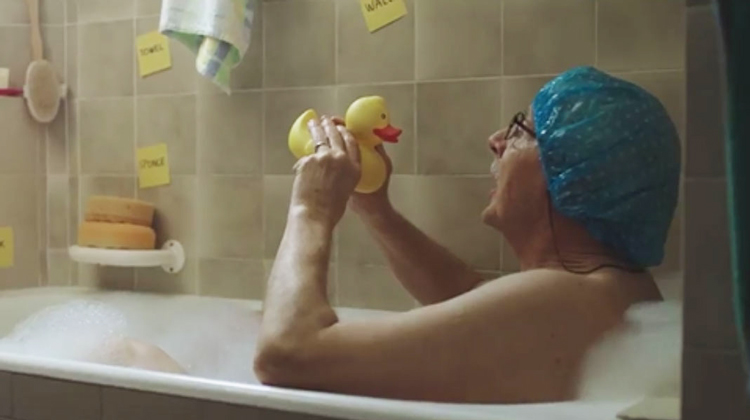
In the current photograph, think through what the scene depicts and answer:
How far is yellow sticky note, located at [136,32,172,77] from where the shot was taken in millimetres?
2318

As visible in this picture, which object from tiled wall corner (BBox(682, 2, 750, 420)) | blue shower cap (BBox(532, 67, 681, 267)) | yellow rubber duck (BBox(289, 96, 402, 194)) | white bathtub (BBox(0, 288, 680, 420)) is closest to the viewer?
tiled wall corner (BBox(682, 2, 750, 420))

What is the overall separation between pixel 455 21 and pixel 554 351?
0.92 metres

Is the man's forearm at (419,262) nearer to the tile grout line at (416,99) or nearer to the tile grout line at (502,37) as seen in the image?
the tile grout line at (416,99)

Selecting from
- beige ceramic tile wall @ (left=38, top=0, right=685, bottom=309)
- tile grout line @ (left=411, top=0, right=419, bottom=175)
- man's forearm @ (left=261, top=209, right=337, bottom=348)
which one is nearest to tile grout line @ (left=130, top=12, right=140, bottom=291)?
beige ceramic tile wall @ (left=38, top=0, right=685, bottom=309)

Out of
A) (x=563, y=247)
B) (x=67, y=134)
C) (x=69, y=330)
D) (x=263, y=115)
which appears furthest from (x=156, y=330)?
(x=563, y=247)

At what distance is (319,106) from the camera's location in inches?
82.6

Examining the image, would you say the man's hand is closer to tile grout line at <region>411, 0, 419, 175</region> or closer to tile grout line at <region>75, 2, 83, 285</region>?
tile grout line at <region>411, 0, 419, 175</region>

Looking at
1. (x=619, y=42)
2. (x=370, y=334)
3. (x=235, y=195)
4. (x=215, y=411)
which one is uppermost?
(x=619, y=42)

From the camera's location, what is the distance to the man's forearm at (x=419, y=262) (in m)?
1.78

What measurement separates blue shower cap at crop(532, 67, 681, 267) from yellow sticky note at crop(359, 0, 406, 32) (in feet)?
2.14

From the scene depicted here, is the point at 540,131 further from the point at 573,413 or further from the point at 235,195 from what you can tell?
the point at 235,195

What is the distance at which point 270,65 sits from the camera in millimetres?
2156

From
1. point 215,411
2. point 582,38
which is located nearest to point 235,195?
point 582,38

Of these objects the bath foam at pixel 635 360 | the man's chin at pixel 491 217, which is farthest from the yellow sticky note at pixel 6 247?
the bath foam at pixel 635 360
